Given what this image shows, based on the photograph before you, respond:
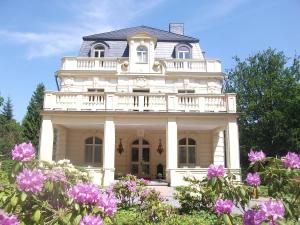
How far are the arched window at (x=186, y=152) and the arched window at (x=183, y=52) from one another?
19.2ft

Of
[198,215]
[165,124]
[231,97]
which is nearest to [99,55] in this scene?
[165,124]

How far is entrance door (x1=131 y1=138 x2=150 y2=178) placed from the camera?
22359 millimetres

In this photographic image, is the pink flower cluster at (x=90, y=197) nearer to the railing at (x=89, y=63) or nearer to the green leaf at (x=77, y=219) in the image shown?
the green leaf at (x=77, y=219)

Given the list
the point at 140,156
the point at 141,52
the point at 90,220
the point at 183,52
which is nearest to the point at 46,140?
the point at 140,156

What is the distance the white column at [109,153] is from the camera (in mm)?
17219

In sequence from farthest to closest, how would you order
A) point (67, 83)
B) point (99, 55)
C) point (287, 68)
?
point (287, 68) → point (99, 55) → point (67, 83)

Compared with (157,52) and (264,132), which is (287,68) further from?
(157,52)

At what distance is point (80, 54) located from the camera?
24219 mm

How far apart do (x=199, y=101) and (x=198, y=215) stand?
1060 cm

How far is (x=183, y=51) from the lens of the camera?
948 inches

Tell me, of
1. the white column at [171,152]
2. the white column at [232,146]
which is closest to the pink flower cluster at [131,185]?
the white column at [171,152]

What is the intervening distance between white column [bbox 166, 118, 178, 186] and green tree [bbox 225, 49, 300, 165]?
13573 mm

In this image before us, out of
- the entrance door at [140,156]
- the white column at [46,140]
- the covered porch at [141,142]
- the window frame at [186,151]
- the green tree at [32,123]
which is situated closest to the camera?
the white column at [46,140]

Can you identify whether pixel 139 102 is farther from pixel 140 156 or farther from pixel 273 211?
pixel 273 211
